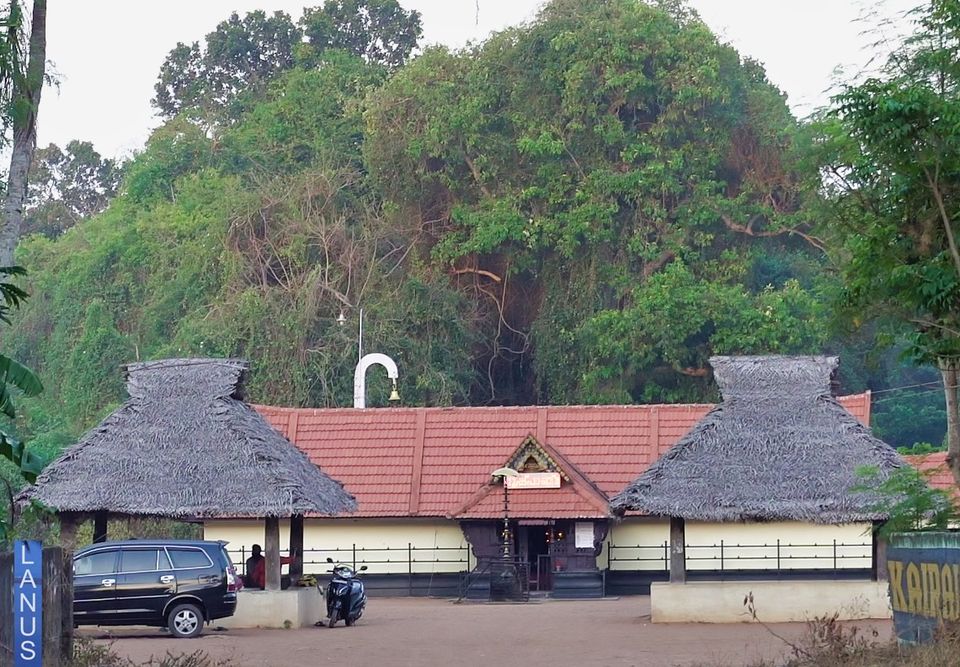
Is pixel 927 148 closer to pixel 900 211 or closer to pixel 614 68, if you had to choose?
pixel 900 211

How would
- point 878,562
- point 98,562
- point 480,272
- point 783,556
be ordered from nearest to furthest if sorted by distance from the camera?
1. point 98,562
2. point 878,562
3. point 783,556
4. point 480,272

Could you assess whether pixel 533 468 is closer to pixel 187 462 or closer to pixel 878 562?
pixel 878 562

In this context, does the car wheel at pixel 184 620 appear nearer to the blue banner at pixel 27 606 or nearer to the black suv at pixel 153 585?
the black suv at pixel 153 585

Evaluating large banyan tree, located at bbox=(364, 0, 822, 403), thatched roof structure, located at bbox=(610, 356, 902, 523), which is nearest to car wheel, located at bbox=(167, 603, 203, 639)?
thatched roof structure, located at bbox=(610, 356, 902, 523)

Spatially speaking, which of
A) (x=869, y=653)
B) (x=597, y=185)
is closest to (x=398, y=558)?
(x=597, y=185)

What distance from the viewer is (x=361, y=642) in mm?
23391

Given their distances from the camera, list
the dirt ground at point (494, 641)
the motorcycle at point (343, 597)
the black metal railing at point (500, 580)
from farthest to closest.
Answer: the black metal railing at point (500, 580), the motorcycle at point (343, 597), the dirt ground at point (494, 641)

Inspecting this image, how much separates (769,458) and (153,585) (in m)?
11.2

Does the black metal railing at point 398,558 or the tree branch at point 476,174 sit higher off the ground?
the tree branch at point 476,174

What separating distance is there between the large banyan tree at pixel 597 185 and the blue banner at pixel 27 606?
107 feet

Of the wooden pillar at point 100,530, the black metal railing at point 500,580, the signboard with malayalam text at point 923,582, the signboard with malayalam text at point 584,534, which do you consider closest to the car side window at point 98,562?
the wooden pillar at point 100,530

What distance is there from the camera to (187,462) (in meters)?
27.0

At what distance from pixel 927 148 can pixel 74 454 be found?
54.4 ft

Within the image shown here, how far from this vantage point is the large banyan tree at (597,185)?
153 ft
